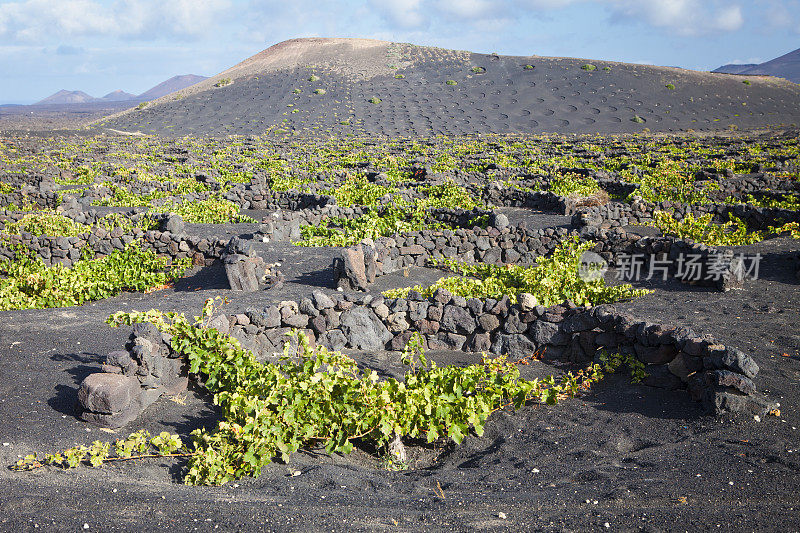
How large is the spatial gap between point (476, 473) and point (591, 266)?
8.16 metres

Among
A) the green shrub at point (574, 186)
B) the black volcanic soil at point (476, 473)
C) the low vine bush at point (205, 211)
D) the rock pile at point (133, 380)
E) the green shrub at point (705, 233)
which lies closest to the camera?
the black volcanic soil at point (476, 473)

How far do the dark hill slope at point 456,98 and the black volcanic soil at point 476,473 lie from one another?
5850 cm

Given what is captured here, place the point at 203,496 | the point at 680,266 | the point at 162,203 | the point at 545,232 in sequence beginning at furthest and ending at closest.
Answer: the point at 162,203 < the point at 545,232 < the point at 680,266 < the point at 203,496

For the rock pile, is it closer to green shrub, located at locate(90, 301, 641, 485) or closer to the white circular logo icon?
green shrub, located at locate(90, 301, 641, 485)

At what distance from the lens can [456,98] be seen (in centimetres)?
8062

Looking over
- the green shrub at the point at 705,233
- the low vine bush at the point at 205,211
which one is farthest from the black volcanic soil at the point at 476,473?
the low vine bush at the point at 205,211

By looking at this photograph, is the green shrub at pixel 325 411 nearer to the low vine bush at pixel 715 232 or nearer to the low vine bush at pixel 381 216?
the low vine bush at pixel 381 216

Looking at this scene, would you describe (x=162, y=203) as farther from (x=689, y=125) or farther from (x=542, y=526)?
(x=689, y=125)

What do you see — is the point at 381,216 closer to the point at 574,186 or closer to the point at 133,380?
the point at 574,186

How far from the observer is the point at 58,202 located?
67.7 ft

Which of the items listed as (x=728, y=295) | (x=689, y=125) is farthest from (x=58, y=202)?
(x=689, y=125)

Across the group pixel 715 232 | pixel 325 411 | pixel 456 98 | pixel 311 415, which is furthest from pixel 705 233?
pixel 456 98

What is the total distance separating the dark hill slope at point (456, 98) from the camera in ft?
220

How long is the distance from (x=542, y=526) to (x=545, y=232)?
11.0m
